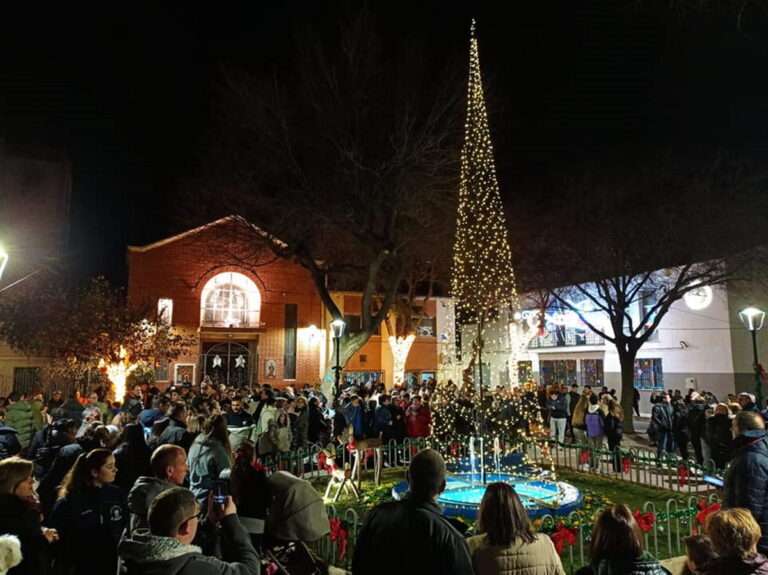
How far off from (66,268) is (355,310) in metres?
17.9

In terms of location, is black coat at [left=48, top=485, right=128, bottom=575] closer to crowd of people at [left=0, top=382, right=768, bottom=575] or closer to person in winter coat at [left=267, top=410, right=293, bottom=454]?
crowd of people at [left=0, top=382, right=768, bottom=575]

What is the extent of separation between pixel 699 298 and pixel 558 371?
37.1ft

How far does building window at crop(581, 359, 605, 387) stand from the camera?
34500 millimetres

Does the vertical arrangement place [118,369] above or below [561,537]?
above

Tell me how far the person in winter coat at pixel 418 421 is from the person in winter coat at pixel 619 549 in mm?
10634

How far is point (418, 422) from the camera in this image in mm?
13859

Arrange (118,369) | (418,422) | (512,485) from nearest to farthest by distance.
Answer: (512,485)
(418,422)
(118,369)

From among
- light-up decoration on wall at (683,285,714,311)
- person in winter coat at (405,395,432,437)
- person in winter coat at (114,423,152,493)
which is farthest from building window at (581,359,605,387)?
person in winter coat at (114,423,152,493)

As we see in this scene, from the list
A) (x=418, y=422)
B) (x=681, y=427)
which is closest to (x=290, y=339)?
(x=418, y=422)

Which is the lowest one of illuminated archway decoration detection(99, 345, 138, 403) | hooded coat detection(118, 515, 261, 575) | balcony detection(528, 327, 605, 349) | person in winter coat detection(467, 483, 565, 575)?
person in winter coat detection(467, 483, 565, 575)

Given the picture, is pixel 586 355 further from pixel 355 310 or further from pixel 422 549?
pixel 422 549

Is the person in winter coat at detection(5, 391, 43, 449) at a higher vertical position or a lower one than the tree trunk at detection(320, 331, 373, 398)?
lower

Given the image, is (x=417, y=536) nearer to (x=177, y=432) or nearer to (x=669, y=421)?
(x=177, y=432)

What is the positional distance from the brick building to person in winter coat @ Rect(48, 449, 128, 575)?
2695 centimetres
